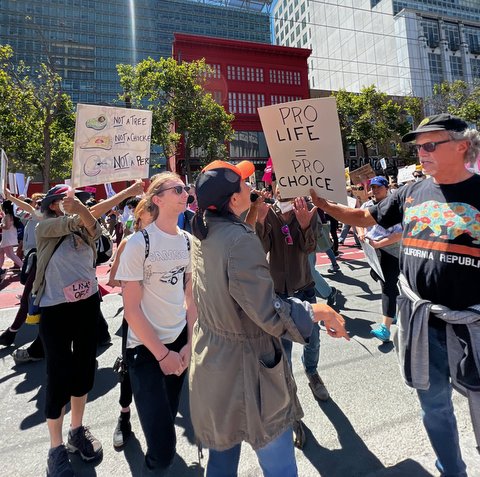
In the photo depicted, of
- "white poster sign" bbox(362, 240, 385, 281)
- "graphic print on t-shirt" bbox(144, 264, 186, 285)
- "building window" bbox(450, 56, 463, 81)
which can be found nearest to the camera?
"graphic print on t-shirt" bbox(144, 264, 186, 285)

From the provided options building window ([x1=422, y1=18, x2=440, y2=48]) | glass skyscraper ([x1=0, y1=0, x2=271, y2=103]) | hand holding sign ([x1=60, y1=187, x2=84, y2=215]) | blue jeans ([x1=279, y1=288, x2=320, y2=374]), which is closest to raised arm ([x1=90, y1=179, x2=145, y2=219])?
hand holding sign ([x1=60, y1=187, x2=84, y2=215])

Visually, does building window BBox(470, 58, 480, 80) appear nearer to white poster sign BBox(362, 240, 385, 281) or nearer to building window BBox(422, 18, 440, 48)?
building window BBox(422, 18, 440, 48)

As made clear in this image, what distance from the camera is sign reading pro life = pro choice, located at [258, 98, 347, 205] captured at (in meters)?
2.63

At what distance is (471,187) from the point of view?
189cm

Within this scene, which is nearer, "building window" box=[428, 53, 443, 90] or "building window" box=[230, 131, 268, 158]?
"building window" box=[230, 131, 268, 158]

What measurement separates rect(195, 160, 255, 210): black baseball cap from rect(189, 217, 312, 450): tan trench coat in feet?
0.27

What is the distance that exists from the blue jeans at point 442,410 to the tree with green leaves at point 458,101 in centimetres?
3441

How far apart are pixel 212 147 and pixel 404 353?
1044 inches

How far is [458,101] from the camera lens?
32.7 m

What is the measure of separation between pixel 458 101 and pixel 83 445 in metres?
40.0

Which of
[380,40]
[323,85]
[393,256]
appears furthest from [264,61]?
[393,256]

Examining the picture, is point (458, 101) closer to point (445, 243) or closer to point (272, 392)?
point (445, 243)

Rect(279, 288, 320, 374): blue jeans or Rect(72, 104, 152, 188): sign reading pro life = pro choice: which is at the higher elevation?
Rect(72, 104, 152, 188): sign reading pro life = pro choice

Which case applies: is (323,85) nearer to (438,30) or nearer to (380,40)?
(380,40)
